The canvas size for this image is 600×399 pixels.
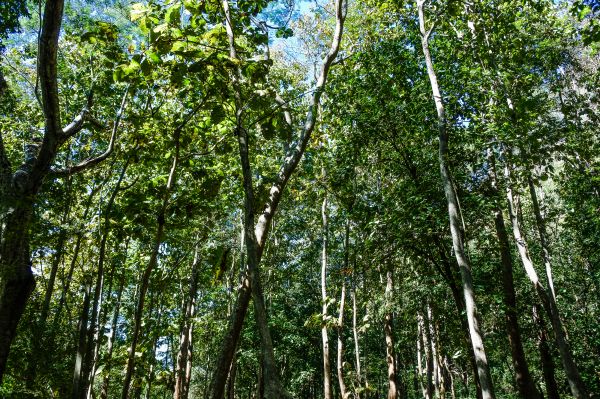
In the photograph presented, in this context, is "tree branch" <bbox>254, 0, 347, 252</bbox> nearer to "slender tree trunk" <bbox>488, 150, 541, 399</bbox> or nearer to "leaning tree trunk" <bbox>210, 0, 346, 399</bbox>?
"leaning tree trunk" <bbox>210, 0, 346, 399</bbox>

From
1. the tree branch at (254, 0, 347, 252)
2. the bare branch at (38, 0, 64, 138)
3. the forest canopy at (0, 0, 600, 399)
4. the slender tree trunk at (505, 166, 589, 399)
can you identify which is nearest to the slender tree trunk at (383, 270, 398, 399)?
the forest canopy at (0, 0, 600, 399)

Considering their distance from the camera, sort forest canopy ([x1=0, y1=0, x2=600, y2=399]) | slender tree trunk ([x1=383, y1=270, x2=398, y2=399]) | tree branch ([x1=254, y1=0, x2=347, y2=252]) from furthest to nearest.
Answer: slender tree trunk ([x1=383, y1=270, x2=398, y2=399]), forest canopy ([x1=0, y1=0, x2=600, y2=399]), tree branch ([x1=254, y1=0, x2=347, y2=252])

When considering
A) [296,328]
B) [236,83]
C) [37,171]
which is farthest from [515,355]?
[296,328]

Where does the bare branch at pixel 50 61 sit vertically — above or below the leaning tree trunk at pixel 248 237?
above

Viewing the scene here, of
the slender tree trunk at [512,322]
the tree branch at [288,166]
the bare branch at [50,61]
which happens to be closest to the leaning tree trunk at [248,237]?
the tree branch at [288,166]

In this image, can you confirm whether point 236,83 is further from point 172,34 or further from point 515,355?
point 515,355

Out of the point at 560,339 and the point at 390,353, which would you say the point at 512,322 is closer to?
the point at 560,339

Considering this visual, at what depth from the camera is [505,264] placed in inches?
454

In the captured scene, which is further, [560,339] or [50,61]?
[560,339]

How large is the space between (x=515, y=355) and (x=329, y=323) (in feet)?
16.6

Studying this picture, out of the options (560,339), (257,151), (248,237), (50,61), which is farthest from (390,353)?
(50,61)

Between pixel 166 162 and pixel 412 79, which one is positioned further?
pixel 412 79

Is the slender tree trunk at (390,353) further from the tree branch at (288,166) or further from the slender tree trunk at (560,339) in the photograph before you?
the tree branch at (288,166)

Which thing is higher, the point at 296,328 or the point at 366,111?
the point at 366,111
